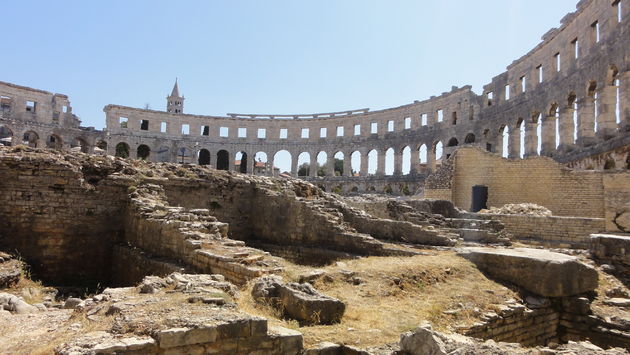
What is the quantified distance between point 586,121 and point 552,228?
1048 centimetres

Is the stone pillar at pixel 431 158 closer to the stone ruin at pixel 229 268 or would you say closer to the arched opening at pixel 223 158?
the arched opening at pixel 223 158

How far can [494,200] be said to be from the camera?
68.6ft

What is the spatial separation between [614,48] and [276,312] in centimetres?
2214

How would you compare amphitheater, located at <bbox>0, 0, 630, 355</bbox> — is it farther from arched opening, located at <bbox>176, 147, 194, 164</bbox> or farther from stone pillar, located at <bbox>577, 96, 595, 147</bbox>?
arched opening, located at <bbox>176, 147, 194, 164</bbox>

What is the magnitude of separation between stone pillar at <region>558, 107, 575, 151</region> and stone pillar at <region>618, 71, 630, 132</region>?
4.96 m

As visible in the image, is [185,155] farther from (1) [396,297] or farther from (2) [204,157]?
(1) [396,297]

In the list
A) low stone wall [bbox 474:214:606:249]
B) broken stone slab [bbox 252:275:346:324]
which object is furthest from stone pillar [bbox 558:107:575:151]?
broken stone slab [bbox 252:275:346:324]

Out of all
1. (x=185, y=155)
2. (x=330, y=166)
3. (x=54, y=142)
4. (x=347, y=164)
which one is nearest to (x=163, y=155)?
(x=185, y=155)

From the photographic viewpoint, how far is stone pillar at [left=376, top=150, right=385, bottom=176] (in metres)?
40.3

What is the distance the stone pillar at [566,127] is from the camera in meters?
24.0

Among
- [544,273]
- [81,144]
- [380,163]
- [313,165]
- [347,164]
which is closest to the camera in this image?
[544,273]

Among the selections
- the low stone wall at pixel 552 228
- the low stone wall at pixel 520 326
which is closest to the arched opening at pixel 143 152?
the low stone wall at pixel 552 228

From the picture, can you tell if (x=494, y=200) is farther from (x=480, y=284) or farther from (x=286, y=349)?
(x=286, y=349)

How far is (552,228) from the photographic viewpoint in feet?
48.8
